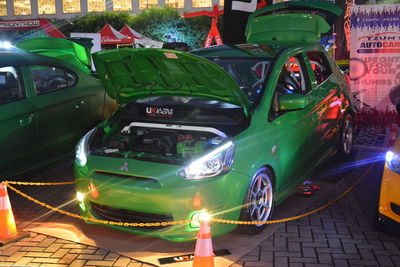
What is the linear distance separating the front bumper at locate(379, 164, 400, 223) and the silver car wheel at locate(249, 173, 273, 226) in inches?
40.1

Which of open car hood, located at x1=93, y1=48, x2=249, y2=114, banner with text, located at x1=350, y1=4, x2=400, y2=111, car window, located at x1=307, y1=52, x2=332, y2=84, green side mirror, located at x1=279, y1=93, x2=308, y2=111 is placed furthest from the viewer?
banner with text, located at x1=350, y1=4, x2=400, y2=111

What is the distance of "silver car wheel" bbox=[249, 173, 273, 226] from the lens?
4.46 m

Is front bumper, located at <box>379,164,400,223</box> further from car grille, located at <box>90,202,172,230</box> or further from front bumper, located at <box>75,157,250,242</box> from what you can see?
car grille, located at <box>90,202,172,230</box>

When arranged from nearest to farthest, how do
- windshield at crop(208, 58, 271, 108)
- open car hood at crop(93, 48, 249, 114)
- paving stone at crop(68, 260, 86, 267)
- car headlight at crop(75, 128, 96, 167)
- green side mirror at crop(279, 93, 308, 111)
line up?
paving stone at crop(68, 260, 86, 267), open car hood at crop(93, 48, 249, 114), car headlight at crop(75, 128, 96, 167), green side mirror at crop(279, 93, 308, 111), windshield at crop(208, 58, 271, 108)

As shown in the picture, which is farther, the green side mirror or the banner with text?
the banner with text

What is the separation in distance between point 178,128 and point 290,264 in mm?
1665

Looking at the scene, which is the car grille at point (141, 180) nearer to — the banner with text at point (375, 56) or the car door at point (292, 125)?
the car door at point (292, 125)

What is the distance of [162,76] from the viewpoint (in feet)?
15.8

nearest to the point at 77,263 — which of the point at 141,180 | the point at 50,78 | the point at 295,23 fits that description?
the point at 141,180

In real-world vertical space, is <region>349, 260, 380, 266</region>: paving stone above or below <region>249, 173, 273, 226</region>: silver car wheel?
below

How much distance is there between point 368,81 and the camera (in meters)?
9.44

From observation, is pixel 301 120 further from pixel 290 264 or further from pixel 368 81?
pixel 368 81

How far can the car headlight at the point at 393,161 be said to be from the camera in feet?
14.0

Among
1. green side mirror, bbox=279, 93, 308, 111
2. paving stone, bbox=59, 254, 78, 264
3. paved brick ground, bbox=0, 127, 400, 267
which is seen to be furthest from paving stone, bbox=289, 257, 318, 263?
paving stone, bbox=59, 254, 78, 264
